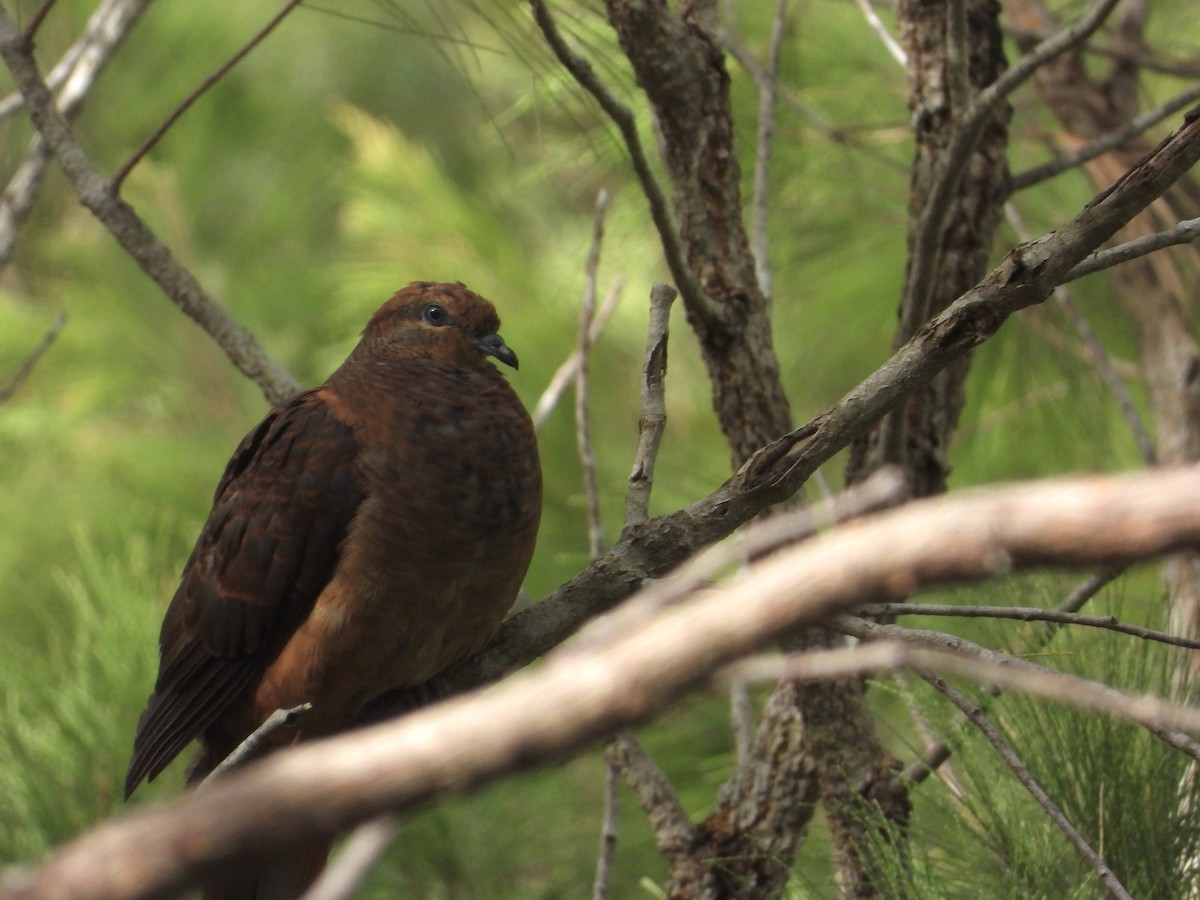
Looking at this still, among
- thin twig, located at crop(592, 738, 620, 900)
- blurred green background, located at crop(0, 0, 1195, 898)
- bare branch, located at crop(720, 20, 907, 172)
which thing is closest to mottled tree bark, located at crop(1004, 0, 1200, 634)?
blurred green background, located at crop(0, 0, 1195, 898)

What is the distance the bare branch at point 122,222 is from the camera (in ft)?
7.43

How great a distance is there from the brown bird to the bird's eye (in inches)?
5.6

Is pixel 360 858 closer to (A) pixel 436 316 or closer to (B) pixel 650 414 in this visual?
(B) pixel 650 414

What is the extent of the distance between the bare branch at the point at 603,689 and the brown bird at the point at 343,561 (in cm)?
149

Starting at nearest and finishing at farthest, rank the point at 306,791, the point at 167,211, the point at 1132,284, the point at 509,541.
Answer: the point at 306,791, the point at 509,541, the point at 1132,284, the point at 167,211

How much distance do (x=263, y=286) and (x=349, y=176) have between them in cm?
55

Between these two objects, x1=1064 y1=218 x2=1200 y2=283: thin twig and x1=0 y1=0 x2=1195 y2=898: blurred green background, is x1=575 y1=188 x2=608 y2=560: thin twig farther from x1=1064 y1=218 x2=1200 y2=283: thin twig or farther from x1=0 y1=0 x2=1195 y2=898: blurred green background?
x1=1064 y1=218 x2=1200 y2=283: thin twig

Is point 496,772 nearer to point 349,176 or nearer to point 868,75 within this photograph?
point 868,75

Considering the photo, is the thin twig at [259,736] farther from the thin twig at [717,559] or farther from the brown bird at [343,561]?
the brown bird at [343,561]

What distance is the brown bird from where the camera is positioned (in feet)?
7.30

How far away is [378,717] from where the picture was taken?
2.39 m

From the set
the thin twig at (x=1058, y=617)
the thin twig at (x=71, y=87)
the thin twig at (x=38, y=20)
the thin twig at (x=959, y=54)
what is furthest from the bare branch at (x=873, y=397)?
the thin twig at (x=71, y=87)

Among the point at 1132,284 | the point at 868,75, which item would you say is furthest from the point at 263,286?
the point at 1132,284

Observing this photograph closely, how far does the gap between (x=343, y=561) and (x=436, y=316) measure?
2.00 feet
